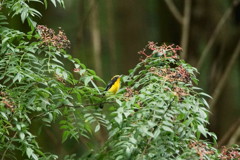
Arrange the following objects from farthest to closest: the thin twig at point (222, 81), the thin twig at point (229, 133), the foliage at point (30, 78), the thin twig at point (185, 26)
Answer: the thin twig at point (222, 81)
the thin twig at point (185, 26)
the thin twig at point (229, 133)
the foliage at point (30, 78)

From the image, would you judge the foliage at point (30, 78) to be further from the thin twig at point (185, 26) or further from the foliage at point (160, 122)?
the thin twig at point (185, 26)

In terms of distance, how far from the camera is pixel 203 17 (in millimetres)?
7570

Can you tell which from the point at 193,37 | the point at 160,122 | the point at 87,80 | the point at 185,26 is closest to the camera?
the point at 160,122

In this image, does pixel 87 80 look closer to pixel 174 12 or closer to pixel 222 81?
pixel 174 12

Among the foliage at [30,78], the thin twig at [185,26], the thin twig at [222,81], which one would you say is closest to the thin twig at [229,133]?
the thin twig at [222,81]

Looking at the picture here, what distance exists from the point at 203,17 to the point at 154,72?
5043 millimetres

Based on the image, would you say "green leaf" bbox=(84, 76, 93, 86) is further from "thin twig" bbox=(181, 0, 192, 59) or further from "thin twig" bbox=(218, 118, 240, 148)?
"thin twig" bbox=(181, 0, 192, 59)

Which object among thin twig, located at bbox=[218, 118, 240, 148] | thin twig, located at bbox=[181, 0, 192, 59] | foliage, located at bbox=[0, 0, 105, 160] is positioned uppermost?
thin twig, located at bbox=[181, 0, 192, 59]

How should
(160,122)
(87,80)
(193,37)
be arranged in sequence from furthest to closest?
(193,37)
(87,80)
(160,122)

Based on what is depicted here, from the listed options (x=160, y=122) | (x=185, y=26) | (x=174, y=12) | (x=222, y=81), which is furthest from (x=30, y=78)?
(x=222, y=81)

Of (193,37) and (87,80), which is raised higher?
(193,37)

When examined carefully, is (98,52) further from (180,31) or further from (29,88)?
(29,88)

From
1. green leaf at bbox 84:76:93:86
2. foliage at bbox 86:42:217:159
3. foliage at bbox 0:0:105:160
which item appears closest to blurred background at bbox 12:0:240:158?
foliage at bbox 0:0:105:160

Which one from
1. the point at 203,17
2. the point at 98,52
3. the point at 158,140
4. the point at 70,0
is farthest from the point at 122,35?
the point at 158,140
